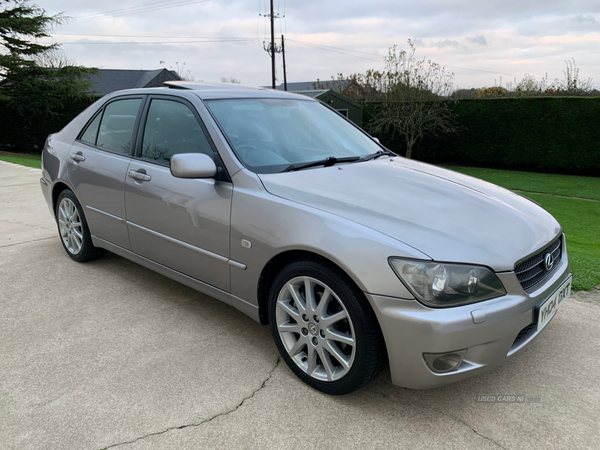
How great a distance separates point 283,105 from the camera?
11.5 feet

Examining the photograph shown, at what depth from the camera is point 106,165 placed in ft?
12.3

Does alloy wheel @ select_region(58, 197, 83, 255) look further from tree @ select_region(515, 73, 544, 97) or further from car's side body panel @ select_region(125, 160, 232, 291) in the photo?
tree @ select_region(515, 73, 544, 97)

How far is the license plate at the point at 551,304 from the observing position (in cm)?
235

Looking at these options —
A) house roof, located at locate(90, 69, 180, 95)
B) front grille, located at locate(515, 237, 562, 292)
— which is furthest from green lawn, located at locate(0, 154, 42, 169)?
house roof, located at locate(90, 69, 180, 95)

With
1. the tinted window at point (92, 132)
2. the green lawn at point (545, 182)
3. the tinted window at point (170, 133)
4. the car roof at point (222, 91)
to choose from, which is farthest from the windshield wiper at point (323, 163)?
the green lawn at point (545, 182)

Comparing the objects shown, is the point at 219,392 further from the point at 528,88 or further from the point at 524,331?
the point at 528,88

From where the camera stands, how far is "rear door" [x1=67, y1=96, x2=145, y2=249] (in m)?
3.63

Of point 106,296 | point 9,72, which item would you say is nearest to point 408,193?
point 106,296

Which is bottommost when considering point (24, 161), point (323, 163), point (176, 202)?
point (24, 161)

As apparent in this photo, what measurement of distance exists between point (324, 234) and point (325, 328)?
0.48 metres

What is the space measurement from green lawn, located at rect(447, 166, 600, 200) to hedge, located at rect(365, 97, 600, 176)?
0.57 metres

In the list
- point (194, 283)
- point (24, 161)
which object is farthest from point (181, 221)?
point (24, 161)

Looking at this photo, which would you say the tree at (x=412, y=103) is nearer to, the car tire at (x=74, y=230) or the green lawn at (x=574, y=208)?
the green lawn at (x=574, y=208)

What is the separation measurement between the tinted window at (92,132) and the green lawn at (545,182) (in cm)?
1321
